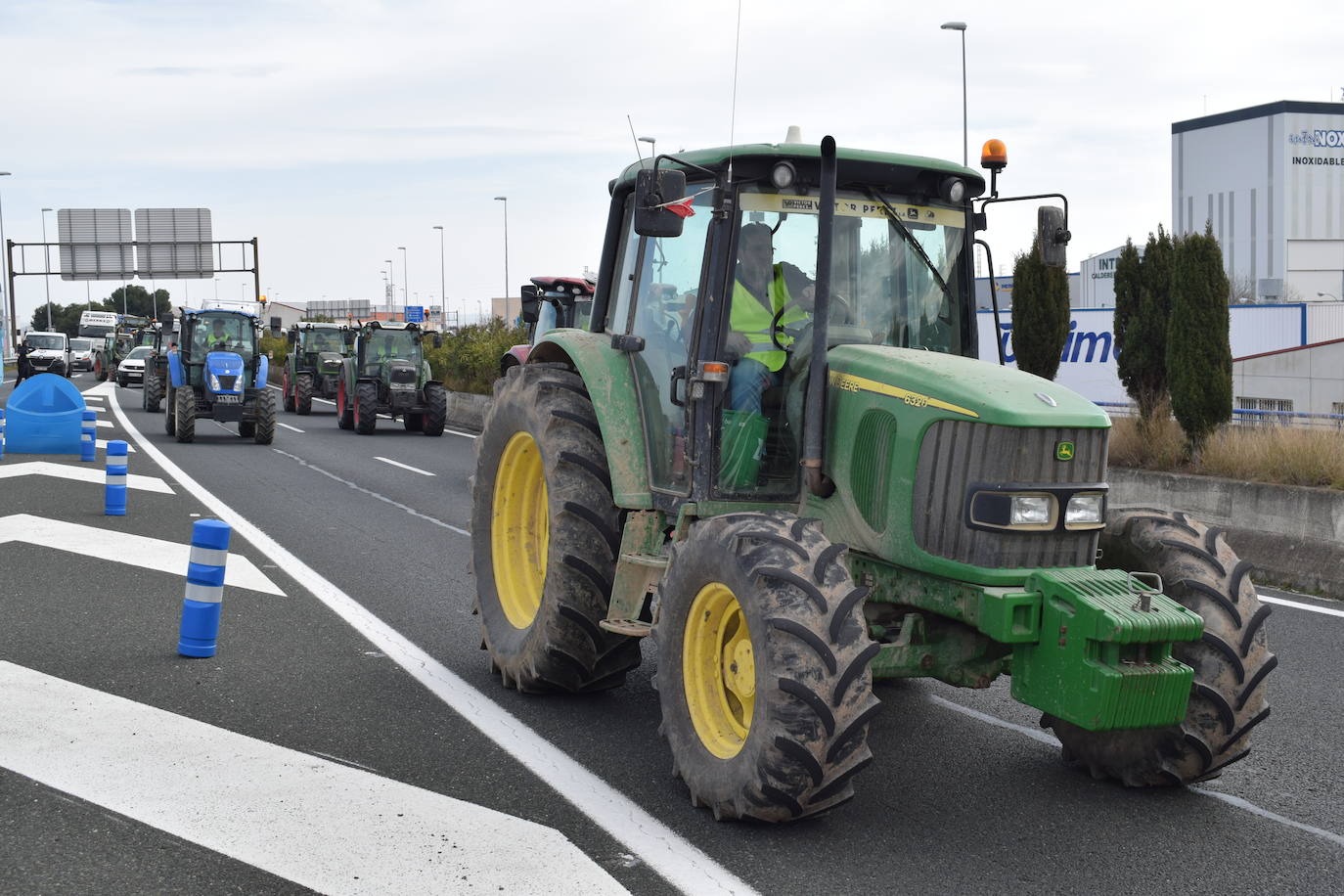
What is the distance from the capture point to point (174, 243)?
62500mm

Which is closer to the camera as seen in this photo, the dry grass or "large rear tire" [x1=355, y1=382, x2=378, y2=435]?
the dry grass

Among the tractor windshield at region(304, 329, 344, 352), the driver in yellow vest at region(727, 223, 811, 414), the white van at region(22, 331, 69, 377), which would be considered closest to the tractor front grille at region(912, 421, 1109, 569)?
the driver in yellow vest at region(727, 223, 811, 414)

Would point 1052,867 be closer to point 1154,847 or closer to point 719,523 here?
point 1154,847

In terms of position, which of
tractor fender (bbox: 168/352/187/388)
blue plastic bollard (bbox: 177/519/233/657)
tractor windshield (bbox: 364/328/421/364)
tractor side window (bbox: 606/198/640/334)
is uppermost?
tractor side window (bbox: 606/198/640/334)

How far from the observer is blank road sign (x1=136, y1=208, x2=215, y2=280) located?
62.3m

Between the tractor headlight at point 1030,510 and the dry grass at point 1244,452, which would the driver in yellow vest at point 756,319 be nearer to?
the tractor headlight at point 1030,510

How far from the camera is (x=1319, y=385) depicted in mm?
29484

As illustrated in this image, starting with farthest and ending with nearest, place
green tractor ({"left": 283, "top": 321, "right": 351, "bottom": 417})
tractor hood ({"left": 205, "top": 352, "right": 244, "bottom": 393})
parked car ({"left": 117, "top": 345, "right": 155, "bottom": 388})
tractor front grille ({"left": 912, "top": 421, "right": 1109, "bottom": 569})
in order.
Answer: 1. parked car ({"left": 117, "top": 345, "right": 155, "bottom": 388})
2. green tractor ({"left": 283, "top": 321, "right": 351, "bottom": 417})
3. tractor hood ({"left": 205, "top": 352, "right": 244, "bottom": 393})
4. tractor front grille ({"left": 912, "top": 421, "right": 1109, "bottom": 569})

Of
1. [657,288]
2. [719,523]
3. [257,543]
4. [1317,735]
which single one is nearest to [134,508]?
[257,543]

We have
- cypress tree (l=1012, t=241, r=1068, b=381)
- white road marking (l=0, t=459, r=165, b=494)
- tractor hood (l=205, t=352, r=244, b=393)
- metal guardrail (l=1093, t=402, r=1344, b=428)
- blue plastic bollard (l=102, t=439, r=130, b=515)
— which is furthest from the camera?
tractor hood (l=205, t=352, r=244, b=393)

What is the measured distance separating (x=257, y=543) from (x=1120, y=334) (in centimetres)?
1115

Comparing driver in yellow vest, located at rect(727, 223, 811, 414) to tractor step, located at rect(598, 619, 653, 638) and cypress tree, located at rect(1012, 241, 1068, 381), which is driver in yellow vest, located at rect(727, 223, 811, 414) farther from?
cypress tree, located at rect(1012, 241, 1068, 381)

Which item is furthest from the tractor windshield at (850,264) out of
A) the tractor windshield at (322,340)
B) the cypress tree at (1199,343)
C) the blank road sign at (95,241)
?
the blank road sign at (95,241)

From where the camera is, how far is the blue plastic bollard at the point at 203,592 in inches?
292
